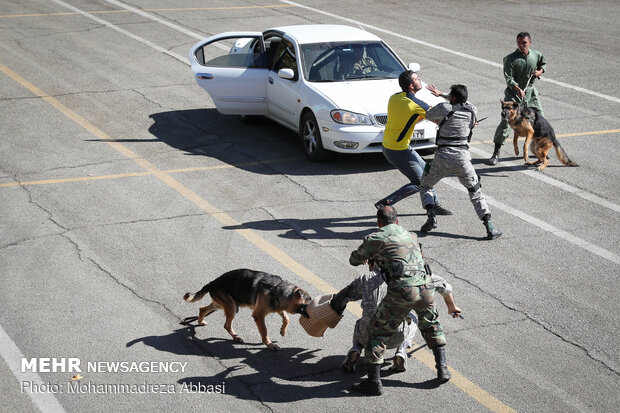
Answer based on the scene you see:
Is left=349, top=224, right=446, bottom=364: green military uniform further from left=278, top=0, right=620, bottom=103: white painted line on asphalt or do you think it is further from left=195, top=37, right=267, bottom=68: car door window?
left=278, top=0, right=620, bottom=103: white painted line on asphalt

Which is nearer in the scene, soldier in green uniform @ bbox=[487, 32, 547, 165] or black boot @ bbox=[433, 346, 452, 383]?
black boot @ bbox=[433, 346, 452, 383]

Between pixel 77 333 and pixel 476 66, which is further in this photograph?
pixel 476 66

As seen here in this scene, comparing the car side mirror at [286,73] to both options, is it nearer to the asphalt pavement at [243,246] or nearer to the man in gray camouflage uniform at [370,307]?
the asphalt pavement at [243,246]

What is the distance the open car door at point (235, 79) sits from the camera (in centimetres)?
1316

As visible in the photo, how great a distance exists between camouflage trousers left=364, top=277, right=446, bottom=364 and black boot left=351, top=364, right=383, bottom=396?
0.07m

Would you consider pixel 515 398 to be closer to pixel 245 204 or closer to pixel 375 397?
pixel 375 397

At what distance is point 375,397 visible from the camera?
6539mm

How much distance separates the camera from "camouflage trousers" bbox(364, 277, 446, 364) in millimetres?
6230

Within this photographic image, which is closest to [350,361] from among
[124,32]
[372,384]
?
[372,384]

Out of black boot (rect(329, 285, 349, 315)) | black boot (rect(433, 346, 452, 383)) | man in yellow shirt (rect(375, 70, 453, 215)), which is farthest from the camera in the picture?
man in yellow shirt (rect(375, 70, 453, 215))

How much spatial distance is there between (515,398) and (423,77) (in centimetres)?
1151

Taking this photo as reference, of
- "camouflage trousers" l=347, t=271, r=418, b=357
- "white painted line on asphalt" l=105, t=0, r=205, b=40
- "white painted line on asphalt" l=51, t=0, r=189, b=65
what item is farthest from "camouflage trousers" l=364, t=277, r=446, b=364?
"white painted line on asphalt" l=105, t=0, r=205, b=40

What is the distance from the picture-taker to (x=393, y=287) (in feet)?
20.5

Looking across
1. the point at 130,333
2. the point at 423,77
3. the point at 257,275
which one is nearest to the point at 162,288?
the point at 130,333
